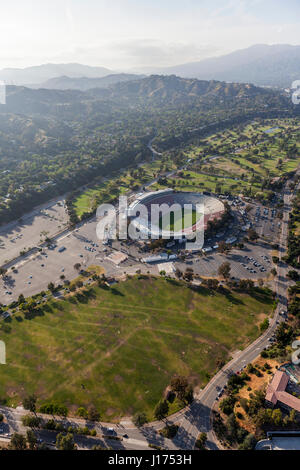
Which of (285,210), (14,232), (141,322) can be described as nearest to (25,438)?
(141,322)

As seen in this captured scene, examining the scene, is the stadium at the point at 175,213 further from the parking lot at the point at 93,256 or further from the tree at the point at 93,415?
the tree at the point at 93,415

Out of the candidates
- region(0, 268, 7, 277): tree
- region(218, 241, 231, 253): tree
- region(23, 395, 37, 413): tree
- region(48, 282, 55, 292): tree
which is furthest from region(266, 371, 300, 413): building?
region(0, 268, 7, 277): tree

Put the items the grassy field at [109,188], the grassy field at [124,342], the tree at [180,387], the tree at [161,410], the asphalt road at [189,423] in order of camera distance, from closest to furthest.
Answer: the asphalt road at [189,423]
the tree at [161,410]
the tree at [180,387]
the grassy field at [124,342]
the grassy field at [109,188]

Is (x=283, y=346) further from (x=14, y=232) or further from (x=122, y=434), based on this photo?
(x=14, y=232)

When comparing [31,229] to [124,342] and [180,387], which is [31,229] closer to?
[124,342]

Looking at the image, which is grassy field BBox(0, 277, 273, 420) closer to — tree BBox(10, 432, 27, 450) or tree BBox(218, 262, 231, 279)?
tree BBox(218, 262, 231, 279)

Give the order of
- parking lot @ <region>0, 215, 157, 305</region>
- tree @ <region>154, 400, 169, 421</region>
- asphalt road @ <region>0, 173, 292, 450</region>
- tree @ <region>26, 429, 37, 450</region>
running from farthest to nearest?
parking lot @ <region>0, 215, 157, 305</region> → tree @ <region>154, 400, 169, 421</region> → asphalt road @ <region>0, 173, 292, 450</region> → tree @ <region>26, 429, 37, 450</region>

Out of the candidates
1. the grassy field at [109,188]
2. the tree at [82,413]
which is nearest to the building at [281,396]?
the tree at [82,413]
